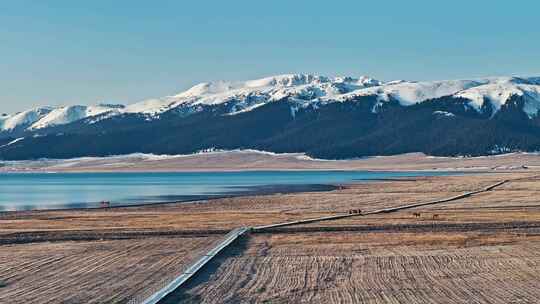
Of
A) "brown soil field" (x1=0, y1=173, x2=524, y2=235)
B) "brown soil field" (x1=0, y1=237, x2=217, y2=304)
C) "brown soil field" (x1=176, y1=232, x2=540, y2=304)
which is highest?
"brown soil field" (x1=0, y1=173, x2=524, y2=235)

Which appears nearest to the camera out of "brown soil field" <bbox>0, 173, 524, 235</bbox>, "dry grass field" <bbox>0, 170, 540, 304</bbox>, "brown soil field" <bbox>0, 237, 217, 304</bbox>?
"dry grass field" <bbox>0, 170, 540, 304</bbox>

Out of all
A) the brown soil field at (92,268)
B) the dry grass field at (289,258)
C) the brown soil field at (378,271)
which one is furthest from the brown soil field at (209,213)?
the brown soil field at (378,271)

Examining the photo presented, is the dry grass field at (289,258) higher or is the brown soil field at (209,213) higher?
the brown soil field at (209,213)

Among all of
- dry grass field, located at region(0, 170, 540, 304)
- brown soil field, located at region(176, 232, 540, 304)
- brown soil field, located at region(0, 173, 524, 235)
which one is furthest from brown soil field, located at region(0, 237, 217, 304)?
brown soil field, located at region(0, 173, 524, 235)

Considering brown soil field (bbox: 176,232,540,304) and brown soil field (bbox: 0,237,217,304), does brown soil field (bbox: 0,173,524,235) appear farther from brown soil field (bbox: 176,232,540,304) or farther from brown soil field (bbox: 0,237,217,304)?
brown soil field (bbox: 176,232,540,304)

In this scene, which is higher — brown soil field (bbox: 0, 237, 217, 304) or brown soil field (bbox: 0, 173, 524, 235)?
brown soil field (bbox: 0, 173, 524, 235)

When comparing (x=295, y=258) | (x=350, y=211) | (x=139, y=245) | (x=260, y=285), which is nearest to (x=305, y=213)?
(x=350, y=211)

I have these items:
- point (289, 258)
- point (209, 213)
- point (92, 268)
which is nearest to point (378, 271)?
point (289, 258)

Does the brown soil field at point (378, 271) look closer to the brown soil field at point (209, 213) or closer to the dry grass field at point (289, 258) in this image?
the dry grass field at point (289, 258)

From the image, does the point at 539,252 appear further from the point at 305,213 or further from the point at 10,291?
the point at 305,213
